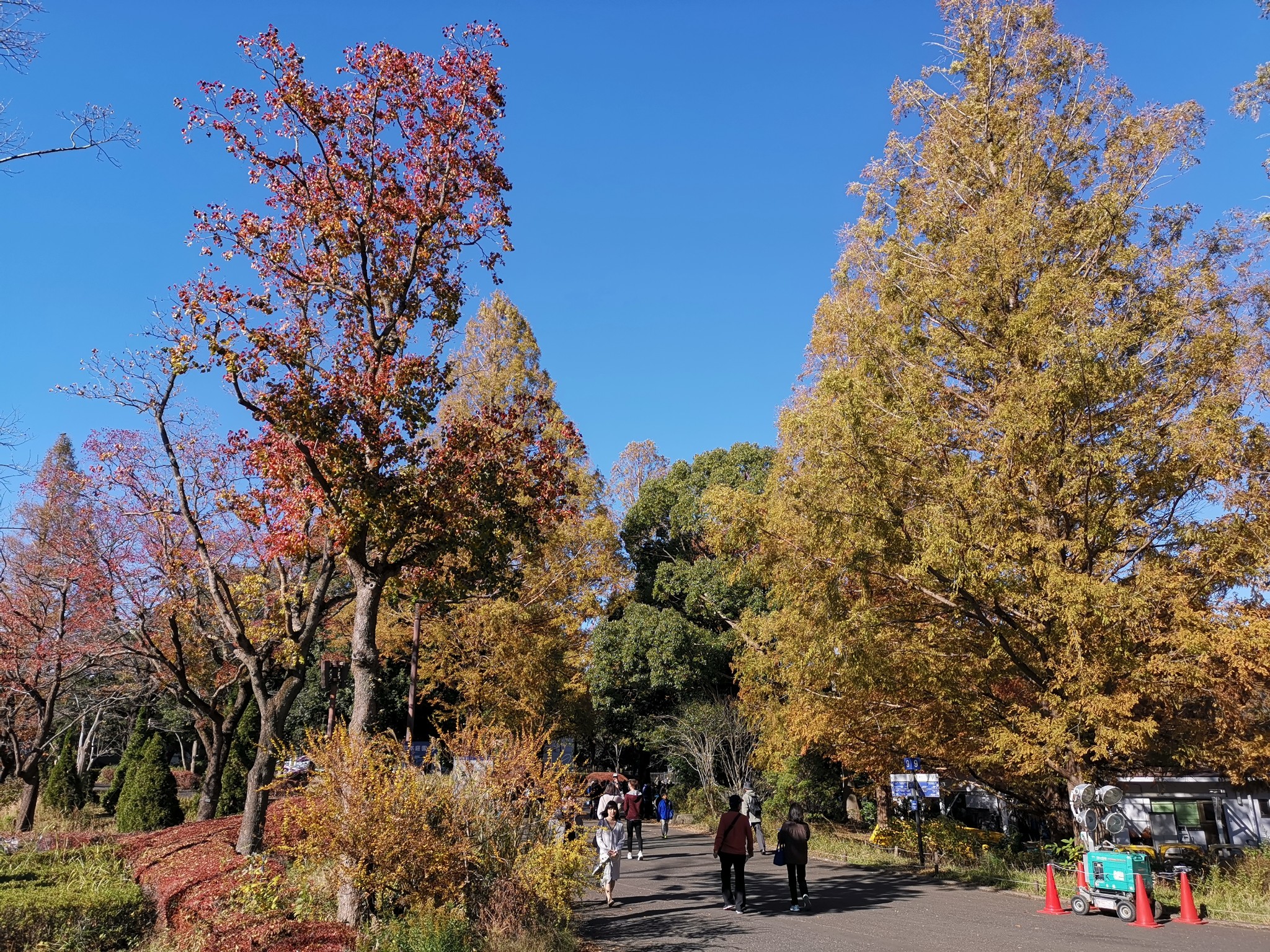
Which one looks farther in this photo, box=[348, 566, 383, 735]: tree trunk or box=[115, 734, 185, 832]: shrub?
box=[115, 734, 185, 832]: shrub

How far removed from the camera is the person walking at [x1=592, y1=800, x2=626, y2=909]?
35.1 ft

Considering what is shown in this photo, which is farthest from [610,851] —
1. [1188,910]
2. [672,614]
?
[672,614]

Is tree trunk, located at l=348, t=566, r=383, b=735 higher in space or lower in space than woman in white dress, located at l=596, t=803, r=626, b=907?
higher

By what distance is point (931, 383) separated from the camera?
12852 millimetres

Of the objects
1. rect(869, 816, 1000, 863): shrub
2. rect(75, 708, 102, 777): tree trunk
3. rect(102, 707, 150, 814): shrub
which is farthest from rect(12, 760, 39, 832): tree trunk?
rect(75, 708, 102, 777): tree trunk

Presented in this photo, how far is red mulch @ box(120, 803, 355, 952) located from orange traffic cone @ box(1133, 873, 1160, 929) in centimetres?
908

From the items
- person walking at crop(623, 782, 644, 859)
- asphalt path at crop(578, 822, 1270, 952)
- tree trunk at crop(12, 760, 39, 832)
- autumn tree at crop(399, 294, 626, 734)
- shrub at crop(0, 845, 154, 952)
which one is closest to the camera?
shrub at crop(0, 845, 154, 952)

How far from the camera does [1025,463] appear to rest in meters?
11.3

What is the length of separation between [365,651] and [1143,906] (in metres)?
9.77

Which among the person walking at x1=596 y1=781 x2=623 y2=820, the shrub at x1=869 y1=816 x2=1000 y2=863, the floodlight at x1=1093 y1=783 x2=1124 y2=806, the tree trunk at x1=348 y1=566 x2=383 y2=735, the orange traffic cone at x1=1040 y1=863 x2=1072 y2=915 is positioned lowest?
the shrub at x1=869 y1=816 x2=1000 y2=863

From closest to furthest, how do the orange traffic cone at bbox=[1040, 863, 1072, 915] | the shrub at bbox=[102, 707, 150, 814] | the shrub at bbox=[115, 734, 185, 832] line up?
the orange traffic cone at bbox=[1040, 863, 1072, 915] < the shrub at bbox=[115, 734, 185, 832] < the shrub at bbox=[102, 707, 150, 814]

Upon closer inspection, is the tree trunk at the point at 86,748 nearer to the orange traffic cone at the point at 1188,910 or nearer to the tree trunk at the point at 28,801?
the tree trunk at the point at 28,801

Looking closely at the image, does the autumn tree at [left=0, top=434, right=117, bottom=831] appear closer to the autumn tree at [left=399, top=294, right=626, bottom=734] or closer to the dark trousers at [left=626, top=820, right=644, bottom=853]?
the autumn tree at [left=399, top=294, right=626, bottom=734]

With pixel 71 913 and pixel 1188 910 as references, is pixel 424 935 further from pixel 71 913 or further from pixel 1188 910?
pixel 1188 910
